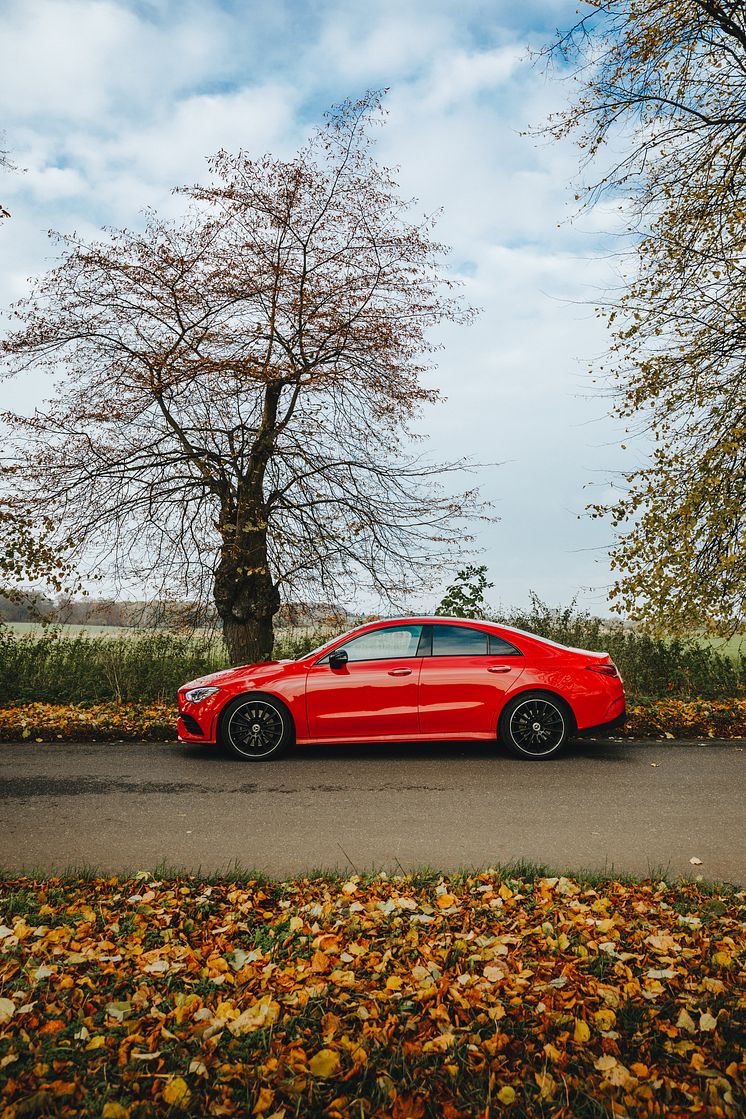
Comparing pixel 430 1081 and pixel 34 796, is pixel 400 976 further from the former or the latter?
pixel 34 796

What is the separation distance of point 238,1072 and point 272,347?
13090mm

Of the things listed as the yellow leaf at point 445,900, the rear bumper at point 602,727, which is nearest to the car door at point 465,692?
the rear bumper at point 602,727

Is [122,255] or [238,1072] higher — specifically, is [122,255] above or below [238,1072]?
above

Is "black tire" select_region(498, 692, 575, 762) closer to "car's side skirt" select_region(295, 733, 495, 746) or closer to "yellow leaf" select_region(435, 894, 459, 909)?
"car's side skirt" select_region(295, 733, 495, 746)

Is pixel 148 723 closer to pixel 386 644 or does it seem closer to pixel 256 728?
pixel 256 728

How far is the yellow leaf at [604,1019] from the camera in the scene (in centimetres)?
363

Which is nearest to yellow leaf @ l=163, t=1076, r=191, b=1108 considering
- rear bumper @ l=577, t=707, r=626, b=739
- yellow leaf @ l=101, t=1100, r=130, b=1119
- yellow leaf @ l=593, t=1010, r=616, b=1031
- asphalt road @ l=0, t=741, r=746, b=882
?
yellow leaf @ l=101, t=1100, r=130, b=1119

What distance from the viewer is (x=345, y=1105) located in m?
3.05

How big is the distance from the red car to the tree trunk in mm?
5589

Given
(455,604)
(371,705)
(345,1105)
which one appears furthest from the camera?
(455,604)

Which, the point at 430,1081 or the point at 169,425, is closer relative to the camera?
the point at 430,1081

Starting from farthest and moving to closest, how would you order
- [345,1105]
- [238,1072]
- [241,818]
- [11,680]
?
[11,680]
[241,818]
[238,1072]
[345,1105]

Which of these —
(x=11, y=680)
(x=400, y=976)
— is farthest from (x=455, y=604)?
(x=400, y=976)

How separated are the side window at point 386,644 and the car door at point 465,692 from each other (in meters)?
0.31
